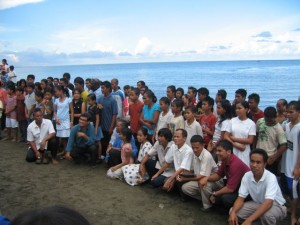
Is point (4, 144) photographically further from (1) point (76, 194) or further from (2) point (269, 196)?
(2) point (269, 196)

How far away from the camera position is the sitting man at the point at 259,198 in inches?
143

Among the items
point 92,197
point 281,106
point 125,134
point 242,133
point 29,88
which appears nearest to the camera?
point 242,133

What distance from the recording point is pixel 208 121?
5.63 metres

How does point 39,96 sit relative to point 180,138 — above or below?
above

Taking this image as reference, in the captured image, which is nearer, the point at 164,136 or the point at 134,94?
the point at 164,136

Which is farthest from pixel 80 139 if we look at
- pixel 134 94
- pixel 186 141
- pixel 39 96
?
pixel 186 141

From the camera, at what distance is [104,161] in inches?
271

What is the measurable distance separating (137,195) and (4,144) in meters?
4.91

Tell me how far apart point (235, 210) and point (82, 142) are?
374 centimetres

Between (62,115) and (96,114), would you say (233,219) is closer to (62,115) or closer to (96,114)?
(96,114)

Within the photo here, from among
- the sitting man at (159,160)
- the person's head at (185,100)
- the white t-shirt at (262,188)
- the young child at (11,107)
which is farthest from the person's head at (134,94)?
the young child at (11,107)

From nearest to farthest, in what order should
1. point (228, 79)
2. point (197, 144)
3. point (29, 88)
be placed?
1. point (197, 144)
2. point (29, 88)
3. point (228, 79)

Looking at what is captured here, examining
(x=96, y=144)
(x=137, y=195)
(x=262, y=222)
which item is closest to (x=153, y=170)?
(x=137, y=195)

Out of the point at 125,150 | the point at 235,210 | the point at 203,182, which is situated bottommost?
the point at 235,210
